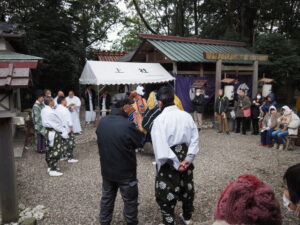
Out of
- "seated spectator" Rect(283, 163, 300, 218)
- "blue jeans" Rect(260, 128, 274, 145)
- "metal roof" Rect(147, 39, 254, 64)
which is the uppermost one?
"metal roof" Rect(147, 39, 254, 64)

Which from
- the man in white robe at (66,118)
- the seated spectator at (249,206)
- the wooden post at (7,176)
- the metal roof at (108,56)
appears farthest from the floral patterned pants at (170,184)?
the metal roof at (108,56)

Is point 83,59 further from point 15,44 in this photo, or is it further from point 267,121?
point 267,121

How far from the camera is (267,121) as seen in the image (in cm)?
812

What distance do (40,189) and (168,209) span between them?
119 inches

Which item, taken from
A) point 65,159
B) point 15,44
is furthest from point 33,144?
point 15,44

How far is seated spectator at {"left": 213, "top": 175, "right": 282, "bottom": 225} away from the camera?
1.30 meters

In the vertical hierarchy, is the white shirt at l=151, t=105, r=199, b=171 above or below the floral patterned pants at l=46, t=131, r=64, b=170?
above

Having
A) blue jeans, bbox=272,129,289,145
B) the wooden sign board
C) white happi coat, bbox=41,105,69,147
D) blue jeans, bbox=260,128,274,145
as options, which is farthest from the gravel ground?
the wooden sign board

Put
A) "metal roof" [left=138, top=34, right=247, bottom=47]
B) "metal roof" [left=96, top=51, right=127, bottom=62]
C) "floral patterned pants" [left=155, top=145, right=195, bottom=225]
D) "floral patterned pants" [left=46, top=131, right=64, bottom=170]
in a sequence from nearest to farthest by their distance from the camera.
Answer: "floral patterned pants" [left=155, top=145, right=195, bottom=225], "floral patterned pants" [left=46, top=131, right=64, bottom=170], "metal roof" [left=138, top=34, right=247, bottom=47], "metal roof" [left=96, top=51, right=127, bottom=62]

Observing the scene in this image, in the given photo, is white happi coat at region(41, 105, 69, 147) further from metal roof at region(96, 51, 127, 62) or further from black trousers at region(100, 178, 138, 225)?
metal roof at region(96, 51, 127, 62)

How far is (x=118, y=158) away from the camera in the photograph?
9.93 feet

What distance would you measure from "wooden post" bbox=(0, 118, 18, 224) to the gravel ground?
505 mm

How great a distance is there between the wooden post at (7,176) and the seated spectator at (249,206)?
3170mm

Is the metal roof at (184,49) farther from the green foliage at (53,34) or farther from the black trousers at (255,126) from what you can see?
the green foliage at (53,34)
